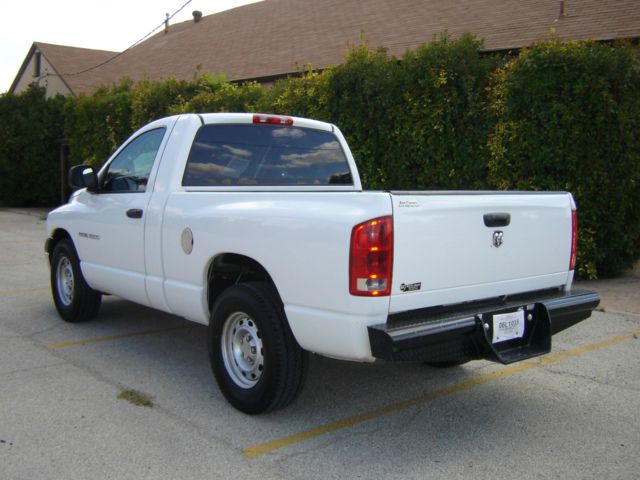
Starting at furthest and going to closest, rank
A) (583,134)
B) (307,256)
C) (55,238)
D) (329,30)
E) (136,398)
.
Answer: (329,30) → (583,134) → (55,238) → (136,398) → (307,256)

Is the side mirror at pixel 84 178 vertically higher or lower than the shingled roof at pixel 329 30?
lower

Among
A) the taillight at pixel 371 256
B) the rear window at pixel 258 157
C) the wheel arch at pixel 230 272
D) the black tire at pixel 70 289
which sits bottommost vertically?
the black tire at pixel 70 289

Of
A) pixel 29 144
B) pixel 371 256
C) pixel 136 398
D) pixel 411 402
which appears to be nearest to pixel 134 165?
pixel 136 398

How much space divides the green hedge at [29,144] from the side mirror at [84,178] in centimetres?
1782

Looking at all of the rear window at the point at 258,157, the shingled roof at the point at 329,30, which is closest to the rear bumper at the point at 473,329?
the rear window at the point at 258,157

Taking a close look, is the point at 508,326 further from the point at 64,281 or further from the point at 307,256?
the point at 64,281

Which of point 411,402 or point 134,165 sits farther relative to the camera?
point 134,165

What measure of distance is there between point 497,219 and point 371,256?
1012 mm

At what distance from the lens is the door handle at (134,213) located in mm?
5214

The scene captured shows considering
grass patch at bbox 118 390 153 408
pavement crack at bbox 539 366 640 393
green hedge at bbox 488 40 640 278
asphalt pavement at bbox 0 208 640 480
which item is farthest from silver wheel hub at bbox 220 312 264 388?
green hedge at bbox 488 40 640 278

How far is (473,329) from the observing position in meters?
3.75

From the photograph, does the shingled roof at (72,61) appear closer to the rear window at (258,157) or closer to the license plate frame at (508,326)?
the rear window at (258,157)

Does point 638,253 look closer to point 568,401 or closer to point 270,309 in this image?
point 568,401

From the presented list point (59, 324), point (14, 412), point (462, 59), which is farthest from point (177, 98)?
point (14, 412)
